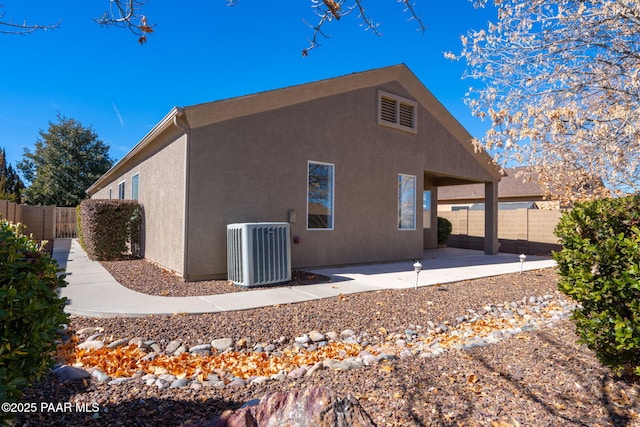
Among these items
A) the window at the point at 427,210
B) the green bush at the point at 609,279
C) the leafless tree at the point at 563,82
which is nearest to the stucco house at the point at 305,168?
the window at the point at 427,210

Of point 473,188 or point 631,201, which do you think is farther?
point 473,188

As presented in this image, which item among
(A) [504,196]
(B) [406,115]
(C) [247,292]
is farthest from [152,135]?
(A) [504,196]

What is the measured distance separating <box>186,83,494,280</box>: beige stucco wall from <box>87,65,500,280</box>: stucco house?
2 cm

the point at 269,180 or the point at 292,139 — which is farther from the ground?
the point at 292,139

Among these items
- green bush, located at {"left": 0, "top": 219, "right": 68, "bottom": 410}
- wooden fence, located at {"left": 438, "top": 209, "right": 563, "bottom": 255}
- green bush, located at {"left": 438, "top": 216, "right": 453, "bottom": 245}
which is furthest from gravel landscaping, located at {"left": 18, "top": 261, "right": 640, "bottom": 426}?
wooden fence, located at {"left": 438, "top": 209, "right": 563, "bottom": 255}

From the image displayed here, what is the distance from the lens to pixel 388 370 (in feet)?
10.7

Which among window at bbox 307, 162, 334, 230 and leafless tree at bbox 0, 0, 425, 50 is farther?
window at bbox 307, 162, 334, 230

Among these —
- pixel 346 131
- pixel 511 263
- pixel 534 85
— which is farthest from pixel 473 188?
pixel 534 85

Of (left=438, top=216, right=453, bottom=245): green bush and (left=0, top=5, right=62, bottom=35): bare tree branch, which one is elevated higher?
(left=0, top=5, right=62, bottom=35): bare tree branch

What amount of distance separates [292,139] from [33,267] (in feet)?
21.4

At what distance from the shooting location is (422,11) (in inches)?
139

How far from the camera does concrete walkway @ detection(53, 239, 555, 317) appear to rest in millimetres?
5098

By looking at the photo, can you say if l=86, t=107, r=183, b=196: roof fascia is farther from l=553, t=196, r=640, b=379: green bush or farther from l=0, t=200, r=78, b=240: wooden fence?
l=553, t=196, r=640, b=379: green bush

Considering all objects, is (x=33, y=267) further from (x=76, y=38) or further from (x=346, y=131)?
(x=346, y=131)
